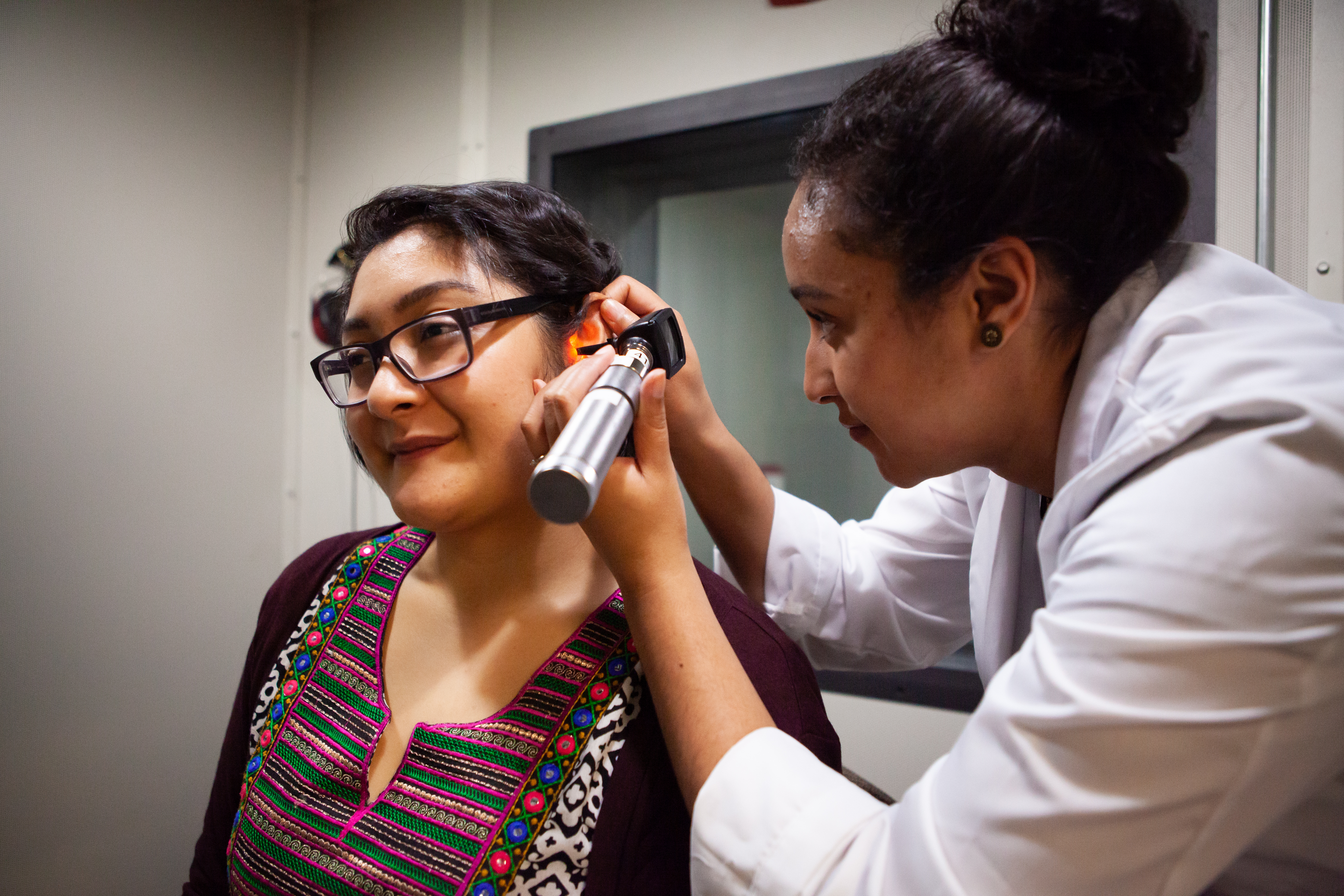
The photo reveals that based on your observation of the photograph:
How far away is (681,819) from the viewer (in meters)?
0.80

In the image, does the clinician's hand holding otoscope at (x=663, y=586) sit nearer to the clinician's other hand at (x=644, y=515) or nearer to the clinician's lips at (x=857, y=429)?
the clinician's other hand at (x=644, y=515)

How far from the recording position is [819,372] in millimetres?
847

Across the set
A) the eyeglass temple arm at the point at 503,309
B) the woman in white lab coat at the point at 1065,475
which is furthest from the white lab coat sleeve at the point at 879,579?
the eyeglass temple arm at the point at 503,309

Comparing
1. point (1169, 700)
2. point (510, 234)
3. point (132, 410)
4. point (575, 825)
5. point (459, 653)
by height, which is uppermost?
point (510, 234)

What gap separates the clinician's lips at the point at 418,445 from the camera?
89cm

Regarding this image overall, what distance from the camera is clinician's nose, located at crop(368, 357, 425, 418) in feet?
2.84

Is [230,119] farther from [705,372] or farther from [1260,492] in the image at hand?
[1260,492]

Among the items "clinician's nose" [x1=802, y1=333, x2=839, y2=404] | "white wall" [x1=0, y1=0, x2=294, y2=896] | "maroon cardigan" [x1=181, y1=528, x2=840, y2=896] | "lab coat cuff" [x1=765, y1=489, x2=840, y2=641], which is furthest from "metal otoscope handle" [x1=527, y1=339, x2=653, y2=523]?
"white wall" [x1=0, y1=0, x2=294, y2=896]

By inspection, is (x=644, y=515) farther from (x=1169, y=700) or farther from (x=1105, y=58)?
(x=1105, y=58)

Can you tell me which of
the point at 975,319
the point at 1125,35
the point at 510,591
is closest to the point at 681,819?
the point at 510,591

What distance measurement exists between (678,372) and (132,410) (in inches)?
59.2

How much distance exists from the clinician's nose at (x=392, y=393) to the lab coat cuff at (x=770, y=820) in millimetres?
506

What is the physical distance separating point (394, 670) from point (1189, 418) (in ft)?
2.85

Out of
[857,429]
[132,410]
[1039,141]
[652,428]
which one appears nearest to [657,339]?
[652,428]
